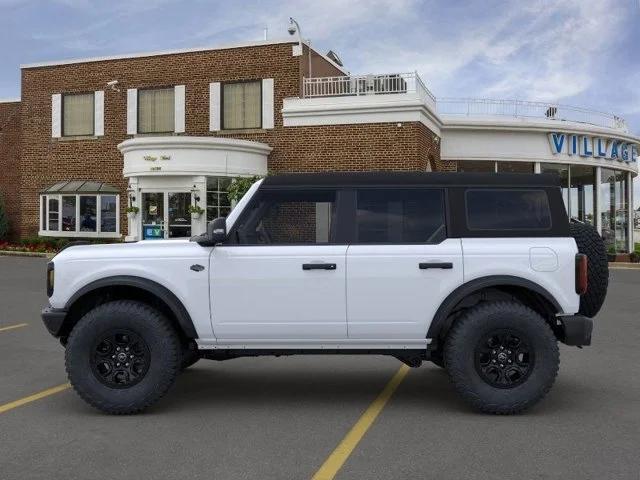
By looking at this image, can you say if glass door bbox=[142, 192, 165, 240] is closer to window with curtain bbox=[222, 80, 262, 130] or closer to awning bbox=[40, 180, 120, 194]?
awning bbox=[40, 180, 120, 194]

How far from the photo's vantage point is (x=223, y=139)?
24438mm

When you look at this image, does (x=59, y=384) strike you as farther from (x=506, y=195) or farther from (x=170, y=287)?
(x=506, y=195)

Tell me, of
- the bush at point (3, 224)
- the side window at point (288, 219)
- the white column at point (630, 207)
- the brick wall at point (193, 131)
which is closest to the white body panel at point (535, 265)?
the side window at point (288, 219)

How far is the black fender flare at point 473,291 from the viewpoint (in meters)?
5.62

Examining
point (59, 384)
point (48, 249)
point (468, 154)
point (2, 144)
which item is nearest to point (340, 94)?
point (468, 154)

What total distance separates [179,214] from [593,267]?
20.6 meters

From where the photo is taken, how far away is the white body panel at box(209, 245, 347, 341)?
223 inches

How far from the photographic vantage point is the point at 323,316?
18.6ft

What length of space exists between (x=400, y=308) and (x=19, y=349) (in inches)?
215

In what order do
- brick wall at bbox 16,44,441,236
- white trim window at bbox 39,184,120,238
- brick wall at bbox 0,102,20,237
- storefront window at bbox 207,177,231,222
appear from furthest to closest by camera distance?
brick wall at bbox 0,102,20,237, white trim window at bbox 39,184,120,238, storefront window at bbox 207,177,231,222, brick wall at bbox 16,44,441,236

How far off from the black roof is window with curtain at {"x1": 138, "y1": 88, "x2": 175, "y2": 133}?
22873 millimetres

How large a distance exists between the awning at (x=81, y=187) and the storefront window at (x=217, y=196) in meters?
5.19

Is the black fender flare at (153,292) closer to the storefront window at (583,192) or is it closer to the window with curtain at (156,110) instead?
the window with curtain at (156,110)

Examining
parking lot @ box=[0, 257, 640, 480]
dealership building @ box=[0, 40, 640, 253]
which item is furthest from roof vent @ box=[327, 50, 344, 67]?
parking lot @ box=[0, 257, 640, 480]
